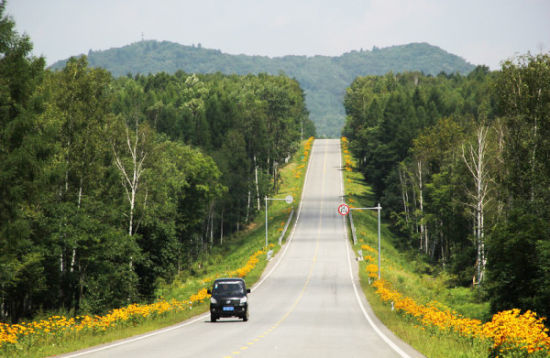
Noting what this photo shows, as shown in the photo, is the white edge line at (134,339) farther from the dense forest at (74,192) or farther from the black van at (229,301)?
the dense forest at (74,192)

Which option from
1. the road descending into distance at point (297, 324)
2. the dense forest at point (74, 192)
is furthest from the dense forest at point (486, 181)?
the dense forest at point (74, 192)

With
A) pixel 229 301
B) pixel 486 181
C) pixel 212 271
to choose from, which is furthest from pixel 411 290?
pixel 212 271

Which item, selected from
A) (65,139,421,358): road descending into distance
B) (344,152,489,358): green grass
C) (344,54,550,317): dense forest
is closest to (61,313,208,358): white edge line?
(65,139,421,358): road descending into distance

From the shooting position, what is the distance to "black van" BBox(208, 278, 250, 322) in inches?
1076

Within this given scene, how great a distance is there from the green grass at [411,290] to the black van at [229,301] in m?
6.31

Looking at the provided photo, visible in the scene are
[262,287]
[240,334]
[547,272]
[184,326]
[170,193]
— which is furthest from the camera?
[170,193]

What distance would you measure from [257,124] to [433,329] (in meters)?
82.2

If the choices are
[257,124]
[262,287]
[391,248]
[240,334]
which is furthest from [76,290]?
[257,124]

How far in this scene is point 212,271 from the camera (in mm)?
70438

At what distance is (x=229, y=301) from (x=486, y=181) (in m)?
37.1

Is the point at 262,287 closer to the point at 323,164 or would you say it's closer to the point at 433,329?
the point at 433,329

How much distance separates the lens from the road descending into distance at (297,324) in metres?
16.1

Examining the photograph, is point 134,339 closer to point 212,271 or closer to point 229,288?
point 229,288

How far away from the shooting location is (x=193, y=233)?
264ft
